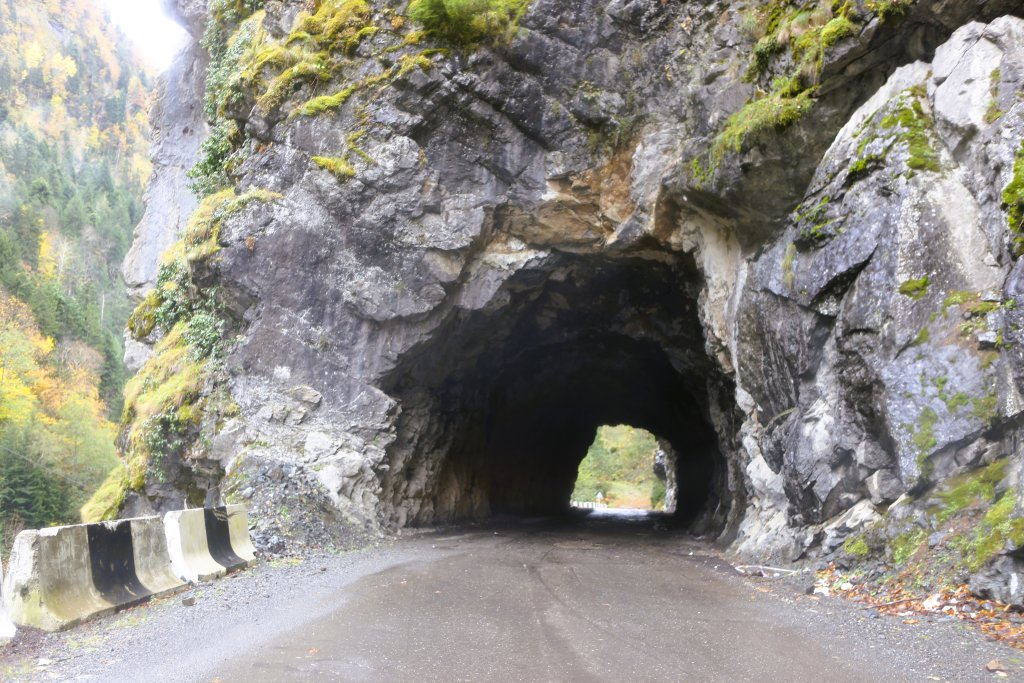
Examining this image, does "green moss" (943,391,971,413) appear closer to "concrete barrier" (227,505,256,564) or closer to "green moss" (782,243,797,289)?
"green moss" (782,243,797,289)

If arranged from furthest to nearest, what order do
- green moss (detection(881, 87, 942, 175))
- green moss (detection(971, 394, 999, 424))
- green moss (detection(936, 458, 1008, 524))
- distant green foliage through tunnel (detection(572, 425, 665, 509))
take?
distant green foliage through tunnel (detection(572, 425, 665, 509)), green moss (detection(881, 87, 942, 175)), green moss (detection(971, 394, 999, 424)), green moss (detection(936, 458, 1008, 524))

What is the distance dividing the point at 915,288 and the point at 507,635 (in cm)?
593

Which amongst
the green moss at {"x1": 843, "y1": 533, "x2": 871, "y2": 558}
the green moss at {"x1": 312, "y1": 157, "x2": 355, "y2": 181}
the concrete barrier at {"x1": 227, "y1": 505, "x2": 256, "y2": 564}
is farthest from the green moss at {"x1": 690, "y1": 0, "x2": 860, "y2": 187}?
the concrete barrier at {"x1": 227, "y1": 505, "x2": 256, "y2": 564}

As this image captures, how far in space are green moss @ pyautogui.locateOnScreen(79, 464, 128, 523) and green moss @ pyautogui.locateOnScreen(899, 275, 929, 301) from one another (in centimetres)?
1381

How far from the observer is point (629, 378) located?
80.8ft

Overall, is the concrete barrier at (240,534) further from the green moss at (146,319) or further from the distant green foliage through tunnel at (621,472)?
the distant green foliage through tunnel at (621,472)

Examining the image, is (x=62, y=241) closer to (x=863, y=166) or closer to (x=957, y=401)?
(x=863, y=166)

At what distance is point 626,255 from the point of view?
51.1 ft

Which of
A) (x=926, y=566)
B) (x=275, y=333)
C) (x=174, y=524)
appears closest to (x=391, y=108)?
(x=275, y=333)

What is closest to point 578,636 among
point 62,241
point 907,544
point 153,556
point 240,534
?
point 907,544

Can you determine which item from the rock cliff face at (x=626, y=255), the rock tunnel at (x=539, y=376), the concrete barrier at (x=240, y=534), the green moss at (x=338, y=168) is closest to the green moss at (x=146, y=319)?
the rock cliff face at (x=626, y=255)

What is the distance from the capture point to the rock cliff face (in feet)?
25.6

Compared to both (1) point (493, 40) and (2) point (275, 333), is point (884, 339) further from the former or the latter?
(2) point (275, 333)

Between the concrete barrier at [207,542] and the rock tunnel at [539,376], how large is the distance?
5.66 m
